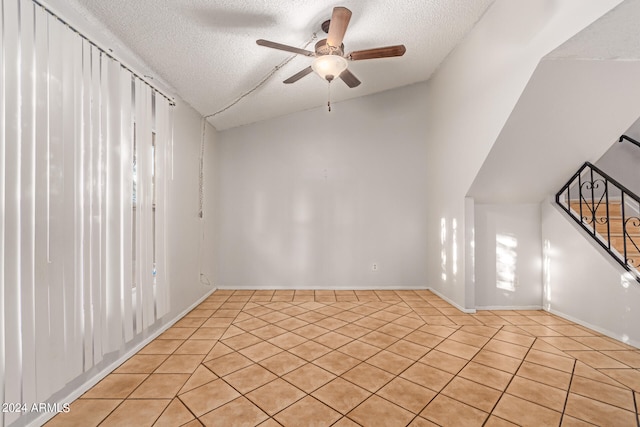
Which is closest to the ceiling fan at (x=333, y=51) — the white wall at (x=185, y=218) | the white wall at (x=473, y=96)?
the white wall at (x=473, y=96)

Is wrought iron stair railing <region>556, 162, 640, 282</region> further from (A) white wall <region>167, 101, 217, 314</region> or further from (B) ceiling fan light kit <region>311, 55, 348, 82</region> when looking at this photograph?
(A) white wall <region>167, 101, 217, 314</region>

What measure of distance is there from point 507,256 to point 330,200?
245 centimetres

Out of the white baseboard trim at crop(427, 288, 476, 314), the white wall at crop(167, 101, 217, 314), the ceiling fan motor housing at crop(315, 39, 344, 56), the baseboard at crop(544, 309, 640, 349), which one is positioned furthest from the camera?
the white baseboard trim at crop(427, 288, 476, 314)

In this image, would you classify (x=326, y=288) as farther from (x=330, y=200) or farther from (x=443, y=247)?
(x=443, y=247)

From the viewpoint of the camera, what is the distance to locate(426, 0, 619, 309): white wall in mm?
2031

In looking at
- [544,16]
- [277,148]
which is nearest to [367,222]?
[277,148]

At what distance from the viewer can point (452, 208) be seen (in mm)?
3549

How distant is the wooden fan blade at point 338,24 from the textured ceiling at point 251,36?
0.33 metres

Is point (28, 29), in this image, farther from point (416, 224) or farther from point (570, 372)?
point (416, 224)

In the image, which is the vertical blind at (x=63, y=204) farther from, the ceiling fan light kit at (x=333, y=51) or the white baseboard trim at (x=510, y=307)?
the white baseboard trim at (x=510, y=307)

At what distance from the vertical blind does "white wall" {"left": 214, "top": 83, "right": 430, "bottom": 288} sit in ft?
6.75

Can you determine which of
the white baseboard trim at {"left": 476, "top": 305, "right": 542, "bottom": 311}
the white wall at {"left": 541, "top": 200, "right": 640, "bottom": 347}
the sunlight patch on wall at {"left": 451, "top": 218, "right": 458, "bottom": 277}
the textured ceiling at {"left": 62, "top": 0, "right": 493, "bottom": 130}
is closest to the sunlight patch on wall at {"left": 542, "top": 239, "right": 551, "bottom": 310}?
the white wall at {"left": 541, "top": 200, "right": 640, "bottom": 347}

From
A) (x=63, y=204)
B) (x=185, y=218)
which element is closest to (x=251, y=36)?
(x=63, y=204)

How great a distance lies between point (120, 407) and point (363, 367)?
5.14ft
